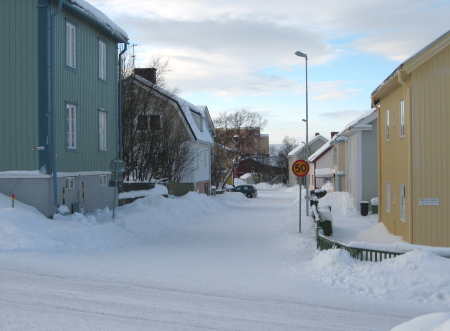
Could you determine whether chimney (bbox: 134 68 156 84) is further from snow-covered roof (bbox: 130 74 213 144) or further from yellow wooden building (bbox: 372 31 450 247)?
yellow wooden building (bbox: 372 31 450 247)

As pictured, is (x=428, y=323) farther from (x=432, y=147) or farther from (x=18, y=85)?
(x=18, y=85)

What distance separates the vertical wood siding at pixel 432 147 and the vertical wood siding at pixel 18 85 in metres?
12.1

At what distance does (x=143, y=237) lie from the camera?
17.8 meters

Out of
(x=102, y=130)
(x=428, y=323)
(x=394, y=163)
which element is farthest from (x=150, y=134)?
(x=428, y=323)

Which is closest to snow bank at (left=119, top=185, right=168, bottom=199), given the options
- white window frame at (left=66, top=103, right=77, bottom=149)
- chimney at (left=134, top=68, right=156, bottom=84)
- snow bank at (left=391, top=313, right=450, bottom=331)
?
white window frame at (left=66, top=103, right=77, bottom=149)

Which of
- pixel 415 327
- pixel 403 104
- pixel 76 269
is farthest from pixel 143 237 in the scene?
pixel 415 327

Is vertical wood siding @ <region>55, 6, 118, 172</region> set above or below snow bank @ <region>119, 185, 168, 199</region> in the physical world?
above

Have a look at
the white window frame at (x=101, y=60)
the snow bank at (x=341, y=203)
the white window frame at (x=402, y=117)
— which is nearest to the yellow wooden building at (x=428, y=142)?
the white window frame at (x=402, y=117)

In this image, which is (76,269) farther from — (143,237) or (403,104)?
(403,104)

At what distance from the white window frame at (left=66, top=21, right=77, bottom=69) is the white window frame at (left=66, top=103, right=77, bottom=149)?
1.55 m

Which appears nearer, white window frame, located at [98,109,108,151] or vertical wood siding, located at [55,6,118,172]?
vertical wood siding, located at [55,6,118,172]

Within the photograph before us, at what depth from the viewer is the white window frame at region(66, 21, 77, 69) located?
61.4 feet

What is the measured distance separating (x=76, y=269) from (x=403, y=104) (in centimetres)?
1181

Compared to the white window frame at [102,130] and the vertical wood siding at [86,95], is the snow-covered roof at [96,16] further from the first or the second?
the white window frame at [102,130]
